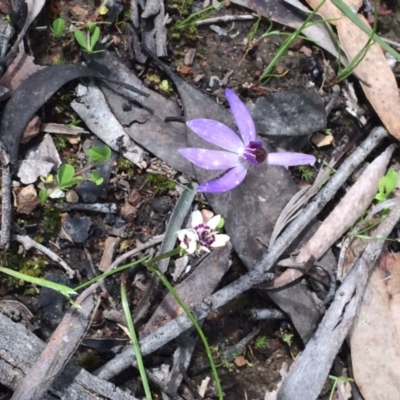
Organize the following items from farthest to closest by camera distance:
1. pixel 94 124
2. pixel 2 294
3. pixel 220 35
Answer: pixel 220 35
pixel 94 124
pixel 2 294

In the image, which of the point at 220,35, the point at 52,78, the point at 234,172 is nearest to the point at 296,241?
the point at 234,172

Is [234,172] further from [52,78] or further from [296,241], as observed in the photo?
[52,78]

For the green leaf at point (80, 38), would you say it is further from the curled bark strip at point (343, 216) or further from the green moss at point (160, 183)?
the curled bark strip at point (343, 216)

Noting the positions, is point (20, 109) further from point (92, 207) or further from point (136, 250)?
point (136, 250)

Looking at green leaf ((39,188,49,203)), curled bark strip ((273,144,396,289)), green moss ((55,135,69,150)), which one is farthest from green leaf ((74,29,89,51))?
curled bark strip ((273,144,396,289))

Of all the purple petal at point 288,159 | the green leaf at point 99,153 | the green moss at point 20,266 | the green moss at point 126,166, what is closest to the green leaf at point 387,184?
the purple petal at point 288,159

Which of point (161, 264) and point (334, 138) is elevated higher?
point (334, 138)

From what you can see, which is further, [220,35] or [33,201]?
[220,35]
